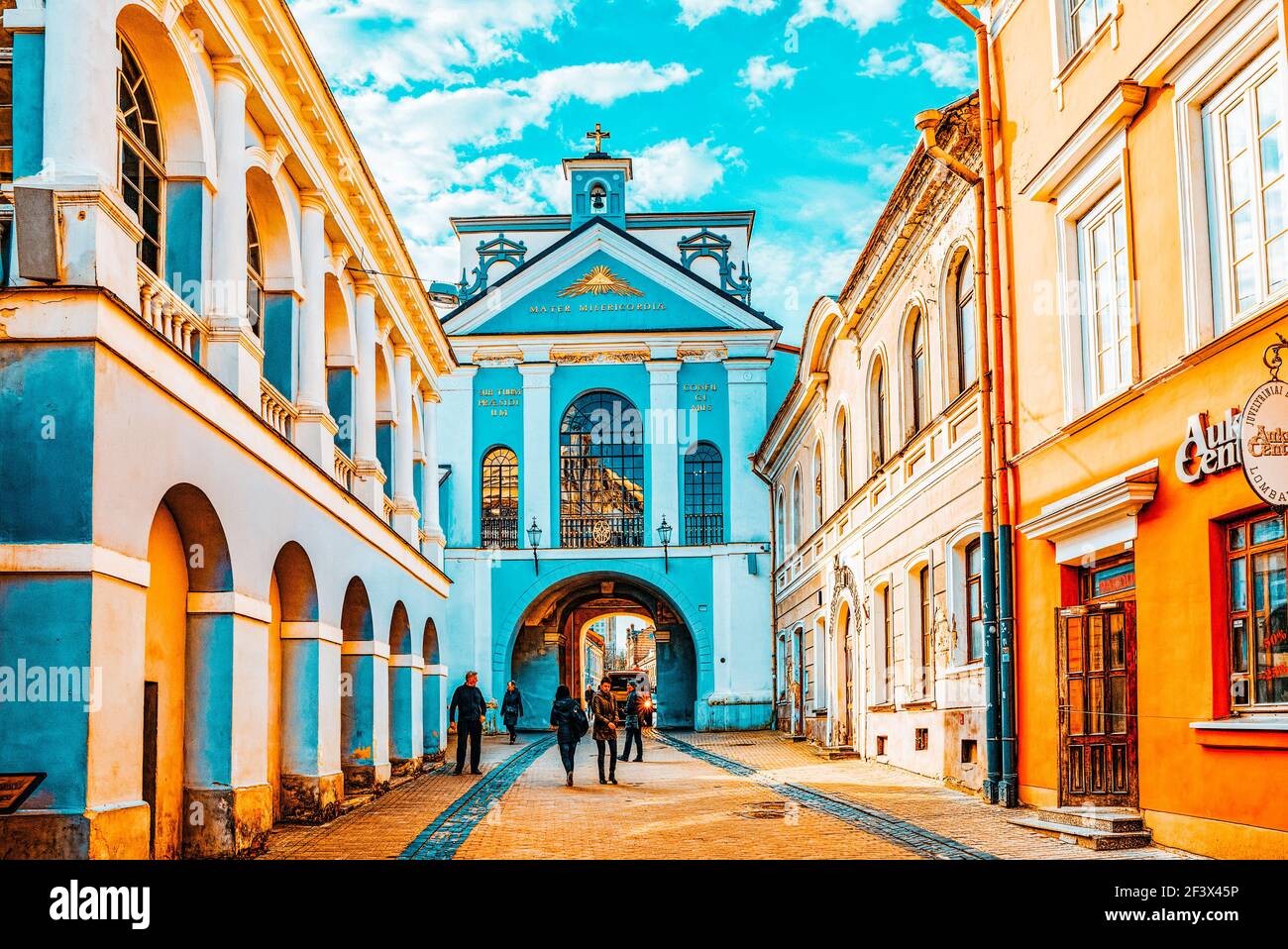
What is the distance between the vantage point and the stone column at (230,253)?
13.5 metres

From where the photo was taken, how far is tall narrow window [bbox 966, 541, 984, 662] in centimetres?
1738

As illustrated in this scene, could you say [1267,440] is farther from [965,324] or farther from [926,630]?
[926,630]

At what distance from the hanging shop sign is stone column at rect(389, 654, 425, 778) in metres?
16.4

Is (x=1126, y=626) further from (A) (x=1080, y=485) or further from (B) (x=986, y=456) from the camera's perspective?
(B) (x=986, y=456)

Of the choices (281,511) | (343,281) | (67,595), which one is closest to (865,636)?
(343,281)

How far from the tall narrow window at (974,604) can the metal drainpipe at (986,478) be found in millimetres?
885

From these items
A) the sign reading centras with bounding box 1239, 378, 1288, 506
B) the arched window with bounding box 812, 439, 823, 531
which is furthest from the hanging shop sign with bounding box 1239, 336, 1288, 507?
the arched window with bounding box 812, 439, 823, 531

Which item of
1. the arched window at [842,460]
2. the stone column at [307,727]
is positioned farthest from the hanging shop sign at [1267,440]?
the arched window at [842,460]

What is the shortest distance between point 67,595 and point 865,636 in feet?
53.6

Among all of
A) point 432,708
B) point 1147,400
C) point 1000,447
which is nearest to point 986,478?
point 1000,447

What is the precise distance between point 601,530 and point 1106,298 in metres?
27.2

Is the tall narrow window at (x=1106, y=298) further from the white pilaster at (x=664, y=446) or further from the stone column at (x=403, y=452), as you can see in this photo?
the white pilaster at (x=664, y=446)

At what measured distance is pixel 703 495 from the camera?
40.2 metres
